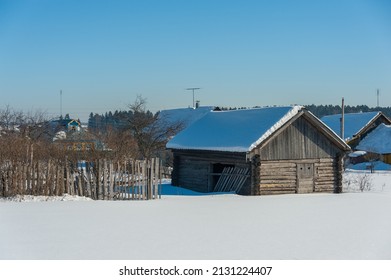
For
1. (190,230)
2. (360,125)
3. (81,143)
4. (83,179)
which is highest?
(360,125)

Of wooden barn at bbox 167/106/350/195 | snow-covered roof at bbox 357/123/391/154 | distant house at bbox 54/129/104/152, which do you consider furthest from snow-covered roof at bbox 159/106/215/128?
wooden barn at bbox 167/106/350/195

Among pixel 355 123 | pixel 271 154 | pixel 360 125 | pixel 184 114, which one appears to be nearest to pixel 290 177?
pixel 271 154

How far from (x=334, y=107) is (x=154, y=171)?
496 feet

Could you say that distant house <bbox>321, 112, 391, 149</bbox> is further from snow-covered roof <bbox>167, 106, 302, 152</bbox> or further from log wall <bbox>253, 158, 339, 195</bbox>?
log wall <bbox>253, 158, 339, 195</bbox>

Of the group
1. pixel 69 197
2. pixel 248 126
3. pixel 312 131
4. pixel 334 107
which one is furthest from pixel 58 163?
pixel 334 107

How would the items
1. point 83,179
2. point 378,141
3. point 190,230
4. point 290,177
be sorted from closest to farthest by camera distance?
point 190,230 < point 83,179 < point 290,177 < point 378,141

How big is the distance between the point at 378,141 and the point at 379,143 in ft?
2.12

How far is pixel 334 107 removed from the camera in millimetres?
160750

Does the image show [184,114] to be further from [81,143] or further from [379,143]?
[81,143]

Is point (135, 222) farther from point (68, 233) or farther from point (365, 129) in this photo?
point (365, 129)

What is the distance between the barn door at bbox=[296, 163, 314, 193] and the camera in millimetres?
22586

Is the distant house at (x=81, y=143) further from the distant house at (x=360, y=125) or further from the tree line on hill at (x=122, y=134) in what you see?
the distant house at (x=360, y=125)

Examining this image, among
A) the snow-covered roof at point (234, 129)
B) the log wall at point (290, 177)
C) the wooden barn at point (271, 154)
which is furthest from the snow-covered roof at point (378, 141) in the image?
the wooden barn at point (271, 154)

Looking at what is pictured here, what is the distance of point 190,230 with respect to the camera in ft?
36.5
